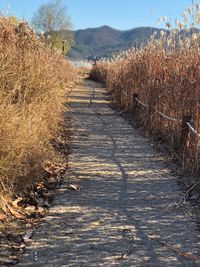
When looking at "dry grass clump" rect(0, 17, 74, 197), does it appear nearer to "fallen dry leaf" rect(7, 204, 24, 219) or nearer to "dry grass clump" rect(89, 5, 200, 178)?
"fallen dry leaf" rect(7, 204, 24, 219)

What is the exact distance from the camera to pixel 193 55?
8125mm

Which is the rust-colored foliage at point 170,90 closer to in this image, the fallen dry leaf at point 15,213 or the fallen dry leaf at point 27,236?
the fallen dry leaf at point 15,213

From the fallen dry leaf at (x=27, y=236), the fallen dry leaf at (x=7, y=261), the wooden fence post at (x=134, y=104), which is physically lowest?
the fallen dry leaf at (x=7, y=261)

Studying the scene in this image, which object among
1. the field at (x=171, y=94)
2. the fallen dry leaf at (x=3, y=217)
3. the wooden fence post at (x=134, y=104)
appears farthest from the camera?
the wooden fence post at (x=134, y=104)

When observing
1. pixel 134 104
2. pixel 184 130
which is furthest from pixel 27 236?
pixel 134 104

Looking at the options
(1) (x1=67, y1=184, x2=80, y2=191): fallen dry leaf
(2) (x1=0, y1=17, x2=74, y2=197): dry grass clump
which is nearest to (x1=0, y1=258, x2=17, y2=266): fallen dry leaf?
(2) (x1=0, y1=17, x2=74, y2=197): dry grass clump

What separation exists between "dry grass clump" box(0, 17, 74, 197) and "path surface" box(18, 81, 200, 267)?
1.59 feet

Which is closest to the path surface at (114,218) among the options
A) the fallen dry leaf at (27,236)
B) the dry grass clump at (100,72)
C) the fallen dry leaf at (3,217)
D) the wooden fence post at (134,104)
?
the fallen dry leaf at (27,236)

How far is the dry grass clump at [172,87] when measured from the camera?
23.8ft

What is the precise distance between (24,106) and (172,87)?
334 centimetres

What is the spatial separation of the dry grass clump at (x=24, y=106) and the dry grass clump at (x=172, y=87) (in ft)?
6.30

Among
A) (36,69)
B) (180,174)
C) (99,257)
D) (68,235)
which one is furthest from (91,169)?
(99,257)

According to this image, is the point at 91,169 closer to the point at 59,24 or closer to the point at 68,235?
the point at 68,235

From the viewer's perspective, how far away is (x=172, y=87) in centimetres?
871
